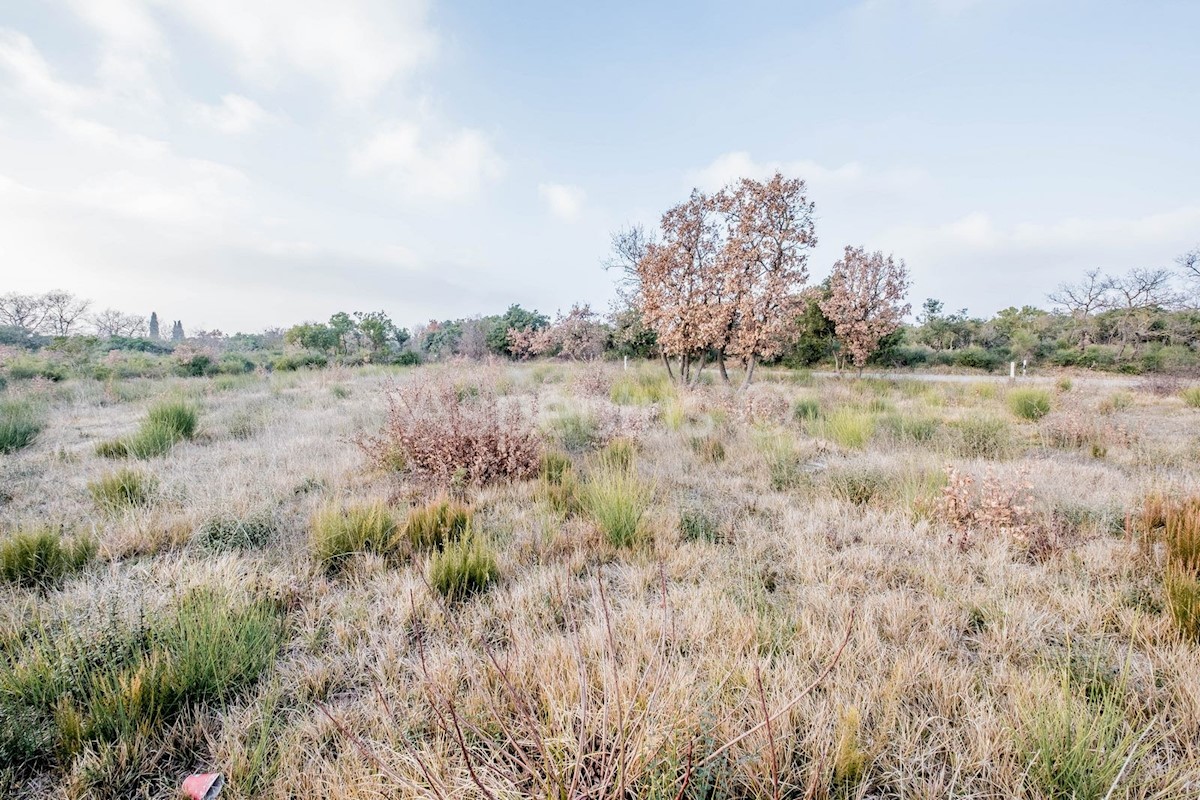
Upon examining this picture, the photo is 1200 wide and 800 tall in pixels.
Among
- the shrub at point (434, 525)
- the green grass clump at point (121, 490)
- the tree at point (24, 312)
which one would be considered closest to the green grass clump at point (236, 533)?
the green grass clump at point (121, 490)

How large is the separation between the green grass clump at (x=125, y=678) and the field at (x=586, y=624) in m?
0.01

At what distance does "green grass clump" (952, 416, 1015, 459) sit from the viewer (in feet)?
18.7

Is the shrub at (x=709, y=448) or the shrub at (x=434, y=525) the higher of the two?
the shrub at (x=709, y=448)

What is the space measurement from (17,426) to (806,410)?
11801 mm

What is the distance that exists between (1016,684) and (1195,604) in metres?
1.28

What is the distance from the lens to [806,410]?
27.1 ft

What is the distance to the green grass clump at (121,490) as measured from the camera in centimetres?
355

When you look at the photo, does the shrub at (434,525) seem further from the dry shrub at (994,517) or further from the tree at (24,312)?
the tree at (24,312)

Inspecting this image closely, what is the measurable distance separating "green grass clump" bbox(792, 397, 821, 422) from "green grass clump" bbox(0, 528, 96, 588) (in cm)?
818

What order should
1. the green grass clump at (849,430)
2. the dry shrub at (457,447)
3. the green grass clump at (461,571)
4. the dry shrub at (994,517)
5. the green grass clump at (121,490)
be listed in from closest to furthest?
the green grass clump at (461,571) → the dry shrub at (994,517) → the green grass clump at (121,490) → the dry shrub at (457,447) → the green grass clump at (849,430)

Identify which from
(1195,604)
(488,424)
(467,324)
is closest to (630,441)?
(488,424)

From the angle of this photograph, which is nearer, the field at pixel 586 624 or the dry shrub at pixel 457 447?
the field at pixel 586 624

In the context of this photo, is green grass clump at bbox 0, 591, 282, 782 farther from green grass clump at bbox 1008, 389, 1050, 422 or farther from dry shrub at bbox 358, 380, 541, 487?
green grass clump at bbox 1008, 389, 1050, 422

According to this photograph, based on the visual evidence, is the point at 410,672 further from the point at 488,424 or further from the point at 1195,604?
the point at 1195,604
